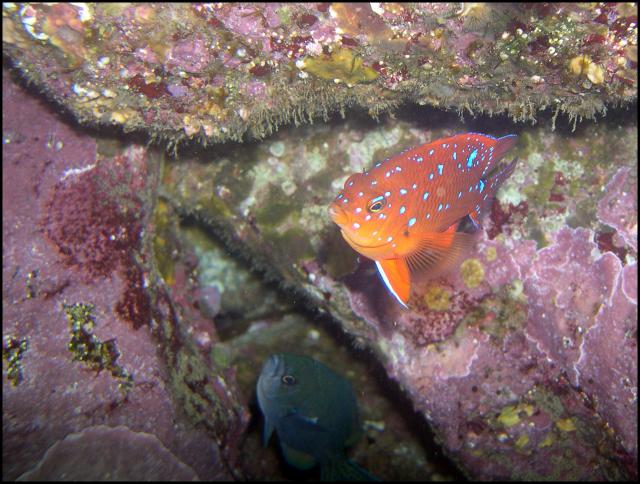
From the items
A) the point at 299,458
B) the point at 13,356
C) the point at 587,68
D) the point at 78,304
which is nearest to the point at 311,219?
the point at 78,304

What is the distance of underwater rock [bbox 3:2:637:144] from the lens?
8.39ft

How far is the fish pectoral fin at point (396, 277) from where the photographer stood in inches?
108

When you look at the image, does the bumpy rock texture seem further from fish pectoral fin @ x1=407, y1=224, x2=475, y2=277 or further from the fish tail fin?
the fish tail fin

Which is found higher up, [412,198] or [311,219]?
[412,198]

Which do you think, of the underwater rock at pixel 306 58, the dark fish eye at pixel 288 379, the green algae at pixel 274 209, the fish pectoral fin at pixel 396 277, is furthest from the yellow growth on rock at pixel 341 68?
the dark fish eye at pixel 288 379

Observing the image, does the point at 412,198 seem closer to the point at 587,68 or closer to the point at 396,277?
the point at 396,277

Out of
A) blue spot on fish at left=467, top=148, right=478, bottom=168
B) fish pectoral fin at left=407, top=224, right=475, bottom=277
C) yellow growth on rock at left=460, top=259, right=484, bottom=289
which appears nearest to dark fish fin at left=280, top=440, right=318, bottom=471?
yellow growth on rock at left=460, top=259, right=484, bottom=289

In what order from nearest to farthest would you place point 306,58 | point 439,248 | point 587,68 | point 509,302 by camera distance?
point 587,68
point 306,58
point 439,248
point 509,302

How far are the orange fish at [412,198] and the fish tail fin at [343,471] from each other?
3.57 metres

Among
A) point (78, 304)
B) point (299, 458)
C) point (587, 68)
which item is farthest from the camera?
point (299, 458)

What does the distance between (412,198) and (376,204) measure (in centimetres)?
29

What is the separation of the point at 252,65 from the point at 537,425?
4.13 meters

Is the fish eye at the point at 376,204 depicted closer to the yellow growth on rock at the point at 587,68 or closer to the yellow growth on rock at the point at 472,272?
the yellow growth on rock at the point at 587,68

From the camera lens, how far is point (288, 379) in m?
4.86
